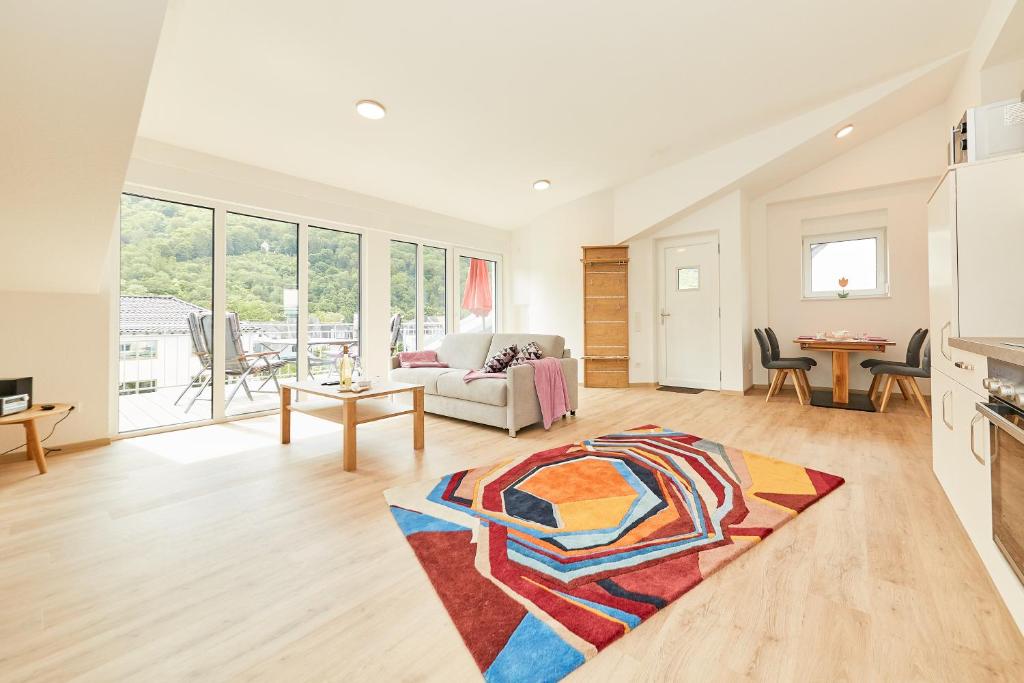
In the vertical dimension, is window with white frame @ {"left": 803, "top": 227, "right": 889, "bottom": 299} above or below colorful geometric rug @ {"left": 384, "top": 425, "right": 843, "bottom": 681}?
above

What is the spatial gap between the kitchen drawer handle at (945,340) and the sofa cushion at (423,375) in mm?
3291

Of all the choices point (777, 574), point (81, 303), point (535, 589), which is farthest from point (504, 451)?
point (81, 303)

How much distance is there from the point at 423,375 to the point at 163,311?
2.36 meters

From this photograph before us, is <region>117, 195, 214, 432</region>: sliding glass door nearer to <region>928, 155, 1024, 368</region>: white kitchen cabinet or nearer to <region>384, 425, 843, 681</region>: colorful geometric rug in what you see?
<region>384, 425, 843, 681</region>: colorful geometric rug

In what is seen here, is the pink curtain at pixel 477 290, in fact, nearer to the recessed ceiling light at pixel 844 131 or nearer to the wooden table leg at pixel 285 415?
the wooden table leg at pixel 285 415

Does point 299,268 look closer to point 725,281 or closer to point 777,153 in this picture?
point 725,281

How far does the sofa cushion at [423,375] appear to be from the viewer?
14.1 feet

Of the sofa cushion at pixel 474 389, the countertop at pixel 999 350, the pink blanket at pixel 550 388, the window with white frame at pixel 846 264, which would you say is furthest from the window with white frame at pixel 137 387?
the window with white frame at pixel 846 264

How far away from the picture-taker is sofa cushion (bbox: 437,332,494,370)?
15.8 ft

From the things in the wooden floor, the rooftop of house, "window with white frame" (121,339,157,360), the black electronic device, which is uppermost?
the rooftop of house

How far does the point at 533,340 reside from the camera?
4.48 m

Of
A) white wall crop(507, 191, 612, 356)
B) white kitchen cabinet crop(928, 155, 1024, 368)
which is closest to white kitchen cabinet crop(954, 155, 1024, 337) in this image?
white kitchen cabinet crop(928, 155, 1024, 368)

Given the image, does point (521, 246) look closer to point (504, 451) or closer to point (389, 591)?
point (504, 451)

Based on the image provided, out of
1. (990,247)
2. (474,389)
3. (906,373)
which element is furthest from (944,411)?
(474,389)
